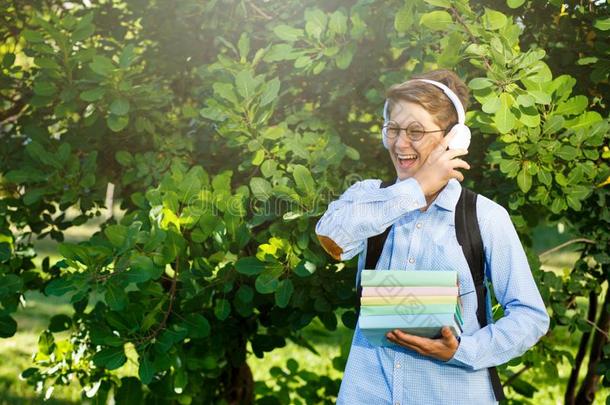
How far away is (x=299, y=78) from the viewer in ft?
14.0

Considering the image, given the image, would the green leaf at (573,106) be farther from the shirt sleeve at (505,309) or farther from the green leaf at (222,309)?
the green leaf at (222,309)

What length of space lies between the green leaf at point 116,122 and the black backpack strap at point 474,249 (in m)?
1.75

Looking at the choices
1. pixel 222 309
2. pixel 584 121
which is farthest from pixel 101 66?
pixel 584 121

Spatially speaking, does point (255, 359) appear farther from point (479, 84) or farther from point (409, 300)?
point (409, 300)

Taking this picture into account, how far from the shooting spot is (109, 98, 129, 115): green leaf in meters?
3.70

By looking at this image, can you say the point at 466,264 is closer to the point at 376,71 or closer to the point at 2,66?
the point at 376,71

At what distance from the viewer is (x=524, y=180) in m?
3.36

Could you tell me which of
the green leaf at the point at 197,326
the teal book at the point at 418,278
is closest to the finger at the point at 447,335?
the teal book at the point at 418,278

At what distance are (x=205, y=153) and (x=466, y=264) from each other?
80.9 inches

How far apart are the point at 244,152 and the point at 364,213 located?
1.86 m

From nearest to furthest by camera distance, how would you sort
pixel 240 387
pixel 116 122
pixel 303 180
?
pixel 303 180, pixel 116 122, pixel 240 387

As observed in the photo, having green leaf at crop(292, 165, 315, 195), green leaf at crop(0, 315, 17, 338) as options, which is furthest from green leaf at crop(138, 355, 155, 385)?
green leaf at crop(292, 165, 315, 195)

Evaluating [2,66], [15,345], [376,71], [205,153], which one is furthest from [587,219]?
[15,345]

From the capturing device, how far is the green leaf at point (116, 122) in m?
3.78
